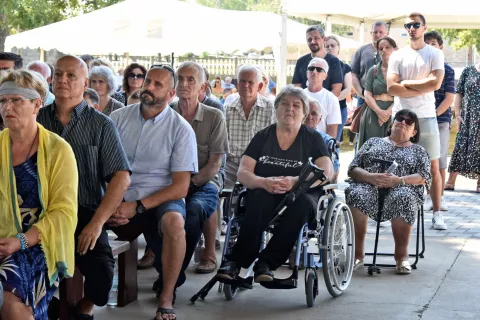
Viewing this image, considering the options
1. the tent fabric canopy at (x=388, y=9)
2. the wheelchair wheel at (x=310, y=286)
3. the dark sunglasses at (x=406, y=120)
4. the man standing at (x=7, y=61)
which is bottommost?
the wheelchair wheel at (x=310, y=286)

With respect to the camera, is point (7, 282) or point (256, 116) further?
point (256, 116)

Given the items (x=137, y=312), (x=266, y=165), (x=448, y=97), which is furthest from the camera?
(x=448, y=97)

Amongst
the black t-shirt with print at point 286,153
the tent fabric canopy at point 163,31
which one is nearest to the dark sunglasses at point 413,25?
the black t-shirt with print at point 286,153

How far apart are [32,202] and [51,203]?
0.11m

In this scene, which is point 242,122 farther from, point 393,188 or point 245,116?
point 393,188

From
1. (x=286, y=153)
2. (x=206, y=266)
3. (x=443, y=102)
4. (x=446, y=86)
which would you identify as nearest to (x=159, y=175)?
(x=286, y=153)

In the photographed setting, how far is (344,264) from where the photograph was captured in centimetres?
691

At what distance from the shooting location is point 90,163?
5.48 meters

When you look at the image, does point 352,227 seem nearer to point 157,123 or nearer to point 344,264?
point 344,264

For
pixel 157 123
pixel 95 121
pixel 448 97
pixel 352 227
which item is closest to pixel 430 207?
pixel 448 97

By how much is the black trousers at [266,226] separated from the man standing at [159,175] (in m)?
0.50

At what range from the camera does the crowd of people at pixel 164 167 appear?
4.71 meters

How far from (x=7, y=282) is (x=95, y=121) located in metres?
1.36

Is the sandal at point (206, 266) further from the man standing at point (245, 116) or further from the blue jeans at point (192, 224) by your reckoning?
the man standing at point (245, 116)
